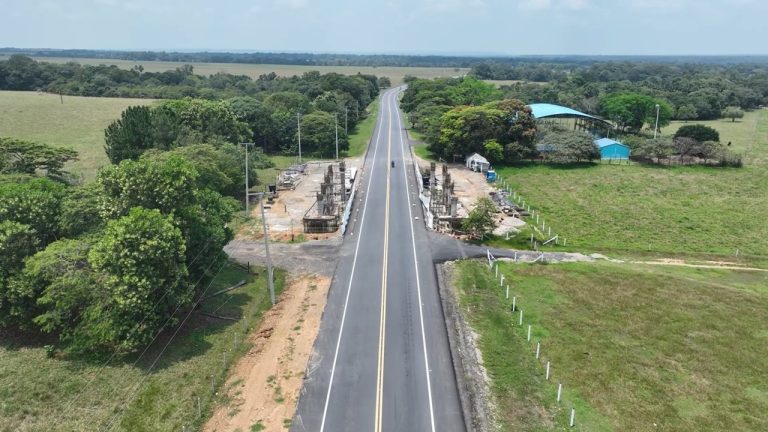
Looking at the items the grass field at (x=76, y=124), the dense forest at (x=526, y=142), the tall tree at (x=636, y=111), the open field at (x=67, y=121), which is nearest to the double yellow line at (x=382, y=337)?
the dense forest at (x=526, y=142)

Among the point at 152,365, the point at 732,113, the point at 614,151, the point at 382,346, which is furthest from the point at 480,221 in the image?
the point at 732,113

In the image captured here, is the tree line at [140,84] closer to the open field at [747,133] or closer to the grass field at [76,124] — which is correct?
the grass field at [76,124]

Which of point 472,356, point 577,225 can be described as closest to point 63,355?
point 472,356

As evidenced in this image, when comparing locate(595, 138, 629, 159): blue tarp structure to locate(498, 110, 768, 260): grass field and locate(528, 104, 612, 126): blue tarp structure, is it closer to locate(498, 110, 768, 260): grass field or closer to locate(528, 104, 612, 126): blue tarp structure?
locate(498, 110, 768, 260): grass field

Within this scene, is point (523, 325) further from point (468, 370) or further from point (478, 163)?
point (478, 163)

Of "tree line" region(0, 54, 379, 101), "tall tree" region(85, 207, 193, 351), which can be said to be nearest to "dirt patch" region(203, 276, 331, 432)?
"tall tree" region(85, 207, 193, 351)
